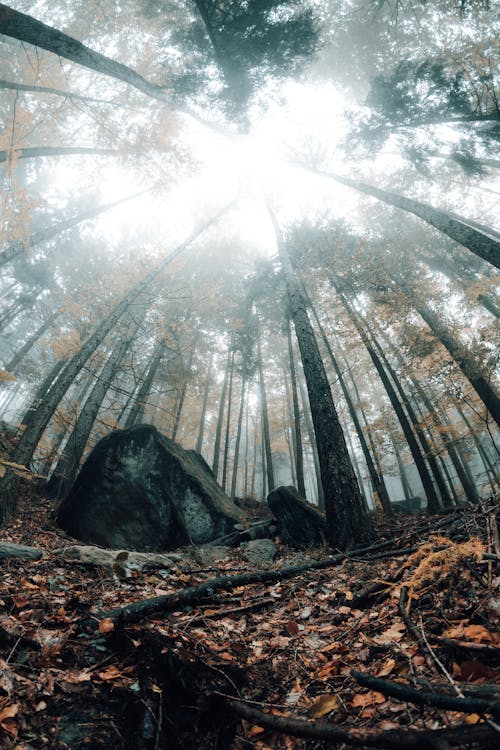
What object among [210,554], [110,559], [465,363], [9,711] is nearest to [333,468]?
[210,554]

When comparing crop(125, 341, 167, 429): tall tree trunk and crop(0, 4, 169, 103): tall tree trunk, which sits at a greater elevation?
crop(0, 4, 169, 103): tall tree trunk

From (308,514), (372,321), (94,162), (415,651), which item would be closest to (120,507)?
(308,514)

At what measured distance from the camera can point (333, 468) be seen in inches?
202

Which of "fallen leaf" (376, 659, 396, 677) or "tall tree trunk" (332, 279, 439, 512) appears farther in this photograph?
"tall tree trunk" (332, 279, 439, 512)

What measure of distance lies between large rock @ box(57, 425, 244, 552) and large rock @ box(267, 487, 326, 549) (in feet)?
4.61

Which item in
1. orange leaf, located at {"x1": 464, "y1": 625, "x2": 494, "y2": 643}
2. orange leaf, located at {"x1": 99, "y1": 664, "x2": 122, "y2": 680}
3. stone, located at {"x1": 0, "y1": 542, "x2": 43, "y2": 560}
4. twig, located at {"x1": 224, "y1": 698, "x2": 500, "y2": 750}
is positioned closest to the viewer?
twig, located at {"x1": 224, "y1": 698, "x2": 500, "y2": 750}

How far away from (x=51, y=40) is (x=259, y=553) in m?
8.64

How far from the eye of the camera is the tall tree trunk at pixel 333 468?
4664mm

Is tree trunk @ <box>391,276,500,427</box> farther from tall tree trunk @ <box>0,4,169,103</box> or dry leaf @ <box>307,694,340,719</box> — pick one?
tall tree trunk @ <box>0,4,169,103</box>

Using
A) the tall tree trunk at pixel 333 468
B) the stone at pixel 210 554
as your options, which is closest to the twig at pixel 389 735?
the tall tree trunk at pixel 333 468

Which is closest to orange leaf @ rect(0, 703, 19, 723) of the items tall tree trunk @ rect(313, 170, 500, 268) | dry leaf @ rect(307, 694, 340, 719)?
dry leaf @ rect(307, 694, 340, 719)

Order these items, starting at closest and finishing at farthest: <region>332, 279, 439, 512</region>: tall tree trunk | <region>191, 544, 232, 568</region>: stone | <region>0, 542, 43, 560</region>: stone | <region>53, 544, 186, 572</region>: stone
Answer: <region>0, 542, 43, 560</region>: stone, <region>53, 544, 186, 572</region>: stone, <region>191, 544, 232, 568</region>: stone, <region>332, 279, 439, 512</region>: tall tree trunk

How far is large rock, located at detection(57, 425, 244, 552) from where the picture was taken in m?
6.54

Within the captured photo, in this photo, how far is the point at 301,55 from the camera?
288 inches
